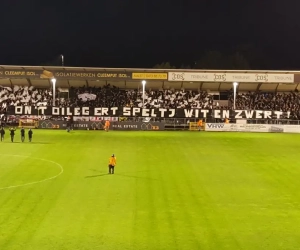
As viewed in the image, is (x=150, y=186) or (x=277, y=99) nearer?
(x=150, y=186)

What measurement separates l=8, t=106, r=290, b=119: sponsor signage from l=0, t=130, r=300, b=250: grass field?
18757 millimetres

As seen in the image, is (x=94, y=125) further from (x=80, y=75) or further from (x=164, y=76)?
(x=164, y=76)

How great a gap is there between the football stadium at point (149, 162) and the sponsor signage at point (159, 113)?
128 millimetres

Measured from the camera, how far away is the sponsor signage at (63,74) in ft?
199

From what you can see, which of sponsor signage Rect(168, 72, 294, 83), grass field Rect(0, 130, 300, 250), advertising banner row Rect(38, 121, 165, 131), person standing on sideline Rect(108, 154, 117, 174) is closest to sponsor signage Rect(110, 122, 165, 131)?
advertising banner row Rect(38, 121, 165, 131)

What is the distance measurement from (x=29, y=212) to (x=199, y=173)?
468 inches

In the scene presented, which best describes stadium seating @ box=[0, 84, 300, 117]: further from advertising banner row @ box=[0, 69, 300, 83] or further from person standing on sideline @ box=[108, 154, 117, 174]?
person standing on sideline @ box=[108, 154, 117, 174]

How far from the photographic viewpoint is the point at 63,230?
1647cm

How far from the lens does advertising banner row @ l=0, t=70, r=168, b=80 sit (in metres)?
60.7

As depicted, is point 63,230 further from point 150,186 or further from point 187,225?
point 150,186

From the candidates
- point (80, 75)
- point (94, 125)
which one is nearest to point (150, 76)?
point (80, 75)

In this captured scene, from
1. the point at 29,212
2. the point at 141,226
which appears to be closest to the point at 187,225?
the point at 141,226

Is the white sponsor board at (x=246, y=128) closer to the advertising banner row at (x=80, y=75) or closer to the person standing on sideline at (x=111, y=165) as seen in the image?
the advertising banner row at (x=80, y=75)

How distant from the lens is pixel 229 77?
60.1 meters
